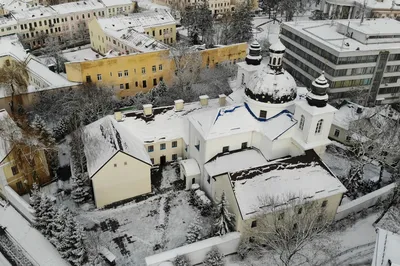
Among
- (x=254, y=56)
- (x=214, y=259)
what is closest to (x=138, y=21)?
(x=254, y=56)

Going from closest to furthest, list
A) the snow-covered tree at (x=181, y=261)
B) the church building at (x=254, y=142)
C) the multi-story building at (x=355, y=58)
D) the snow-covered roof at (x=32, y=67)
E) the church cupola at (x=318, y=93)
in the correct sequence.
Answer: the snow-covered tree at (x=181, y=261)
the church building at (x=254, y=142)
the church cupola at (x=318, y=93)
the multi-story building at (x=355, y=58)
the snow-covered roof at (x=32, y=67)

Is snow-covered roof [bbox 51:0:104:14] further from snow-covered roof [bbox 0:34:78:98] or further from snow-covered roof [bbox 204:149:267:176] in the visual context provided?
snow-covered roof [bbox 204:149:267:176]

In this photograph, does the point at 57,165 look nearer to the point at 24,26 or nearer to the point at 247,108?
the point at 247,108

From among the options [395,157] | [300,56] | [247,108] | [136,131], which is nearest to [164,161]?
[136,131]

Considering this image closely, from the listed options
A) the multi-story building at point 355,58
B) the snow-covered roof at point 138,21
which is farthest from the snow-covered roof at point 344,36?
the snow-covered roof at point 138,21

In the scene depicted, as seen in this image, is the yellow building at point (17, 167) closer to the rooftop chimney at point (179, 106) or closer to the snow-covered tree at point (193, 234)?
the rooftop chimney at point (179, 106)

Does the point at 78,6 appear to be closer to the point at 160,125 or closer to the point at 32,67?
the point at 32,67
